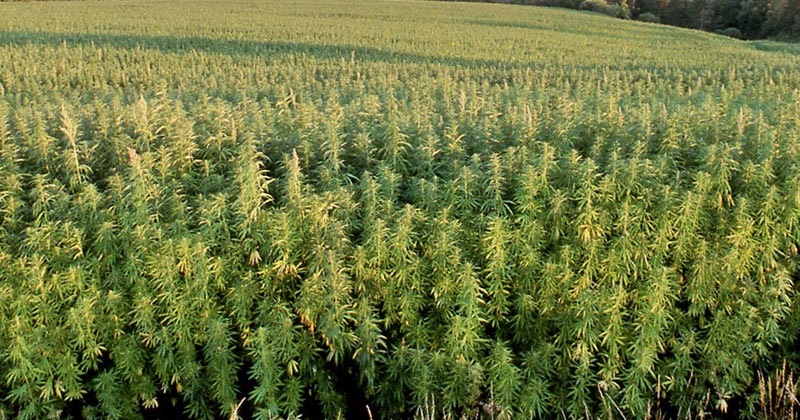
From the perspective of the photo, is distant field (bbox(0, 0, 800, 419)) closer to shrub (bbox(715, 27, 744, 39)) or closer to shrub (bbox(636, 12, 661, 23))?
shrub (bbox(715, 27, 744, 39))

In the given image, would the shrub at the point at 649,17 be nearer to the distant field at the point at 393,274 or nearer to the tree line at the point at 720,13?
the tree line at the point at 720,13

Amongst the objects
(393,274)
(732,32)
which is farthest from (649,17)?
(393,274)

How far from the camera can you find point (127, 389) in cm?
403

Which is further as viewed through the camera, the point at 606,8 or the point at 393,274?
the point at 606,8


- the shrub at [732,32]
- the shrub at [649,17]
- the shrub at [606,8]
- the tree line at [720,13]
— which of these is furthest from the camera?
the shrub at [649,17]

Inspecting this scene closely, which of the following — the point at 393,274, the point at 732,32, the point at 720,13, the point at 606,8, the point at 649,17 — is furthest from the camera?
the point at 649,17

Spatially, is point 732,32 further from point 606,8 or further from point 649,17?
point 606,8

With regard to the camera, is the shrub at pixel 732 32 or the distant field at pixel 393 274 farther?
the shrub at pixel 732 32

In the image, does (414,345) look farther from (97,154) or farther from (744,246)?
(97,154)

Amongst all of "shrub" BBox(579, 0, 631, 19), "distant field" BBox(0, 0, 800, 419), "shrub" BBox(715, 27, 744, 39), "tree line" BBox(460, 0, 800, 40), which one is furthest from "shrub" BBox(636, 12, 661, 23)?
"distant field" BBox(0, 0, 800, 419)

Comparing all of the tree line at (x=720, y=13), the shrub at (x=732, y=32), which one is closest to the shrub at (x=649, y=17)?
the tree line at (x=720, y=13)

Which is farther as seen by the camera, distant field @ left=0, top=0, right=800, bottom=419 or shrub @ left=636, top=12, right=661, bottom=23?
shrub @ left=636, top=12, right=661, bottom=23

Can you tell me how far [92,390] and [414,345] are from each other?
206 cm

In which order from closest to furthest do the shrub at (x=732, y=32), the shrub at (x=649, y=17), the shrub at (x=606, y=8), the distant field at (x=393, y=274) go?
the distant field at (x=393, y=274)
the shrub at (x=732, y=32)
the shrub at (x=606, y=8)
the shrub at (x=649, y=17)
